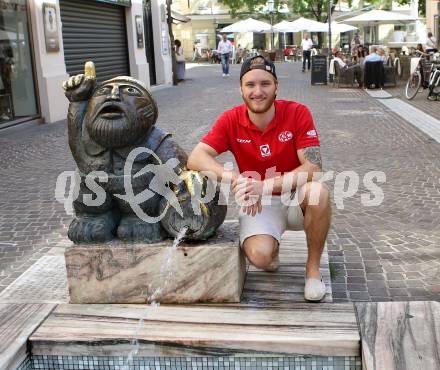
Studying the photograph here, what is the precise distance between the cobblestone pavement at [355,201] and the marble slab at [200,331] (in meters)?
0.80

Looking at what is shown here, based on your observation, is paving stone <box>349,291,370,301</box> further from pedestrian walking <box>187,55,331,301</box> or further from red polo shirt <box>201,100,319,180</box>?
red polo shirt <box>201,100,319,180</box>

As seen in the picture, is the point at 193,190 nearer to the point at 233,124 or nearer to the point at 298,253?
the point at 233,124

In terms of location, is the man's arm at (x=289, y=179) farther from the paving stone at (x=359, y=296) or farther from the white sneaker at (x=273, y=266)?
the paving stone at (x=359, y=296)

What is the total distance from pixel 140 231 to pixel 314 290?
3.21 ft

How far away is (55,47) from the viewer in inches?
528

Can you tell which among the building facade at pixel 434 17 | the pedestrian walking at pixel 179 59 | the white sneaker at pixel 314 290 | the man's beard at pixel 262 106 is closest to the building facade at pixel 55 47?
the pedestrian walking at pixel 179 59

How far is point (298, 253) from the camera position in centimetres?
409

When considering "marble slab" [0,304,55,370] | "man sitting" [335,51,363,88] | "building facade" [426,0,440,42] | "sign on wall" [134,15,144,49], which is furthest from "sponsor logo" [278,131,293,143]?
"building facade" [426,0,440,42]

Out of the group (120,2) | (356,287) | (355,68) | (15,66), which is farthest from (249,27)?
(356,287)

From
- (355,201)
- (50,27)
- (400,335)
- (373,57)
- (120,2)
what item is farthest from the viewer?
(120,2)

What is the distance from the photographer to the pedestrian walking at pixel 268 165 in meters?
3.30

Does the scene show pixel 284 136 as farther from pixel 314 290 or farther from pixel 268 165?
pixel 314 290

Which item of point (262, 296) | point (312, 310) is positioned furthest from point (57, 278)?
point (312, 310)

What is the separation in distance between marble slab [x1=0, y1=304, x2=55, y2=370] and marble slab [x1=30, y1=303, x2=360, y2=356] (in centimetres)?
6
